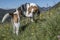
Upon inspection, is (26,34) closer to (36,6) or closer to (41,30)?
(41,30)

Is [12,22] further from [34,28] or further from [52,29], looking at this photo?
[52,29]

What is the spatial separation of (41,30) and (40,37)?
0.37 m

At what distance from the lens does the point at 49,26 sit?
7699 mm

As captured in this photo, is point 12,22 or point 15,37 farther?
point 12,22

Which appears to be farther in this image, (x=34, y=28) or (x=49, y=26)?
(x=34, y=28)

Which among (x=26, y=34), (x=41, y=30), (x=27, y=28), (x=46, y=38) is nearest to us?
(x=46, y=38)

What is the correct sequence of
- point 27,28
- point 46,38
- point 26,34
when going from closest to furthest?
point 46,38, point 26,34, point 27,28

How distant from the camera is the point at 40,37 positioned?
24.7 ft

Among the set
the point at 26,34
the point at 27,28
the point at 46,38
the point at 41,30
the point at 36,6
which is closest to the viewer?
the point at 46,38

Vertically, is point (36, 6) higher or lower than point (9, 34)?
higher

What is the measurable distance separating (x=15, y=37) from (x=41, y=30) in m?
1.04

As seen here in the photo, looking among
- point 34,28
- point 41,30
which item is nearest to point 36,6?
point 34,28

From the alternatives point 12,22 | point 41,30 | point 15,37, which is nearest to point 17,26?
point 12,22

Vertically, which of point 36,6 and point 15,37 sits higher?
point 36,6
